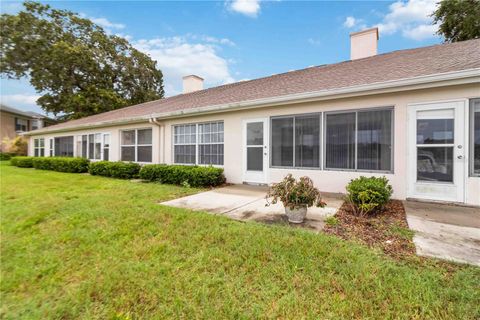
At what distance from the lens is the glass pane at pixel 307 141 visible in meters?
6.72

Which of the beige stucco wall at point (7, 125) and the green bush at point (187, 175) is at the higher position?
the beige stucco wall at point (7, 125)

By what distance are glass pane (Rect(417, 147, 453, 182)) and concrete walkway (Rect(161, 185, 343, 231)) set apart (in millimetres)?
1964

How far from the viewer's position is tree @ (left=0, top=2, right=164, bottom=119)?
21.4 metres

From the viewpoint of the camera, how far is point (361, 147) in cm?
607

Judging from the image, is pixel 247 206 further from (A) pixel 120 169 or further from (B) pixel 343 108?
(A) pixel 120 169

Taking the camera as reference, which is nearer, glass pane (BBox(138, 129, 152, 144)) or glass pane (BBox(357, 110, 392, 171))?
glass pane (BBox(357, 110, 392, 171))

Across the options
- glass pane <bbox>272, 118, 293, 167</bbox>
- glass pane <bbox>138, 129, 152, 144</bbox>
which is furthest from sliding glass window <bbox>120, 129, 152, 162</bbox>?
glass pane <bbox>272, 118, 293, 167</bbox>

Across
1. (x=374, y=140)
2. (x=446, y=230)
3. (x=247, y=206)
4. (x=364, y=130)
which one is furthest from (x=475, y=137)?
(x=247, y=206)

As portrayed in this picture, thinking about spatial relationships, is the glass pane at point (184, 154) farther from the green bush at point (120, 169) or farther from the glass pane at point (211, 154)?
the green bush at point (120, 169)

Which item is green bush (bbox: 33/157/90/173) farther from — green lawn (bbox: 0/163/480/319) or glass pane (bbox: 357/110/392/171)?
glass pane (bbox: 357/110/392/171)

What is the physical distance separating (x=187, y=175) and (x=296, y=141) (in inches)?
147

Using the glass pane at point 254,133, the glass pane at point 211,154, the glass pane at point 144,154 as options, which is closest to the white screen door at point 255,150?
the glass pane at point 254,133

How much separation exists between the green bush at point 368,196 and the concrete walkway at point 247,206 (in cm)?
45

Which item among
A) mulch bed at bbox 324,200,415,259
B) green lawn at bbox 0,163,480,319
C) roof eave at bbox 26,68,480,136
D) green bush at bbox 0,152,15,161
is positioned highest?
roof eave at bbox 26,68,480,136
